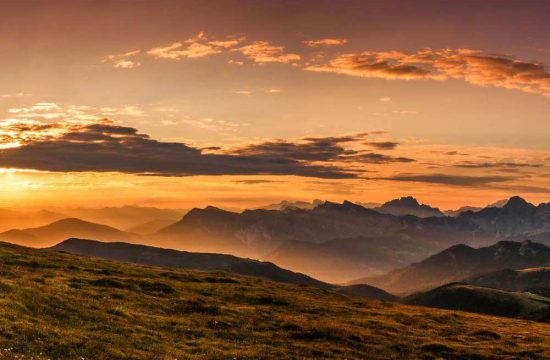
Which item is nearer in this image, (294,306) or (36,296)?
(36,296)

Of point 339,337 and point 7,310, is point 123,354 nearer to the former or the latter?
point 7,310

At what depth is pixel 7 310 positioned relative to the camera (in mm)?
43750

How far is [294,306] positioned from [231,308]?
1663cm

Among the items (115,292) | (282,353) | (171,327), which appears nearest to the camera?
(282,353)

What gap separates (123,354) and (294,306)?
156 ft

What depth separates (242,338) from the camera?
5391cm

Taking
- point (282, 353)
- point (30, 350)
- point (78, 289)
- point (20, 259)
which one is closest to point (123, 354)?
point (30, 350)

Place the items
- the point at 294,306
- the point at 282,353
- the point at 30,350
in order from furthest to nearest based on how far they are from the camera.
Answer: the point at 294,306, the point at 282,353, the point at 30,350

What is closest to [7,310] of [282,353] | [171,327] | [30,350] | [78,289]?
[30,350]

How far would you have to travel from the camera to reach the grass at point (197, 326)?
41656 mm

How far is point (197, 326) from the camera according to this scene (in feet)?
185

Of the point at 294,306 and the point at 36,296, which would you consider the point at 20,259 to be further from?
the point at 294,306

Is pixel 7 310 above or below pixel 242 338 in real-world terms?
above

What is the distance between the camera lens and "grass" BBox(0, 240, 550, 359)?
137 ft
